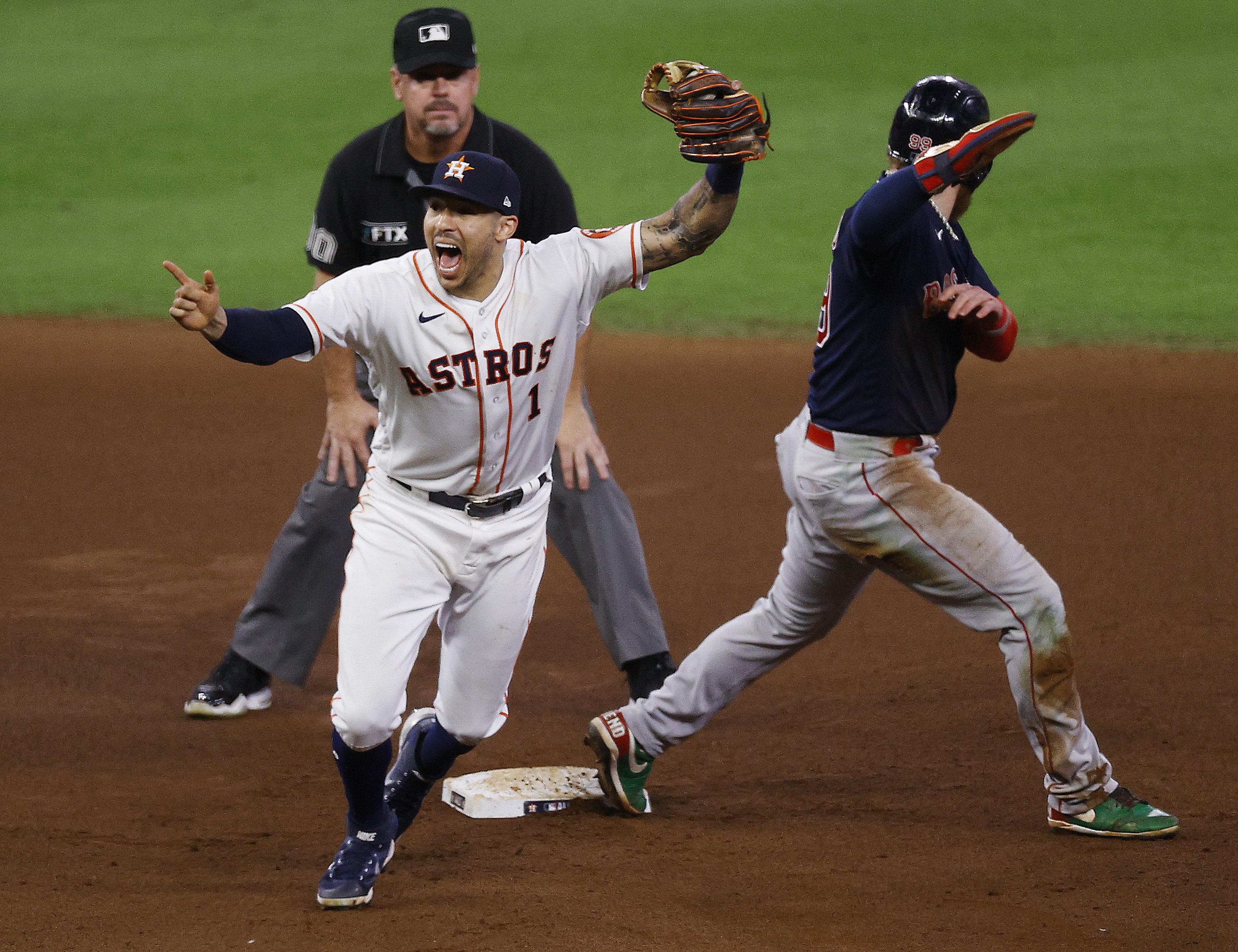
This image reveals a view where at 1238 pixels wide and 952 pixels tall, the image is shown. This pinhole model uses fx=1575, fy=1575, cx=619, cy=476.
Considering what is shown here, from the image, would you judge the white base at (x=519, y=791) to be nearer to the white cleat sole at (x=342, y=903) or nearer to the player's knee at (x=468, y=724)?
the player's knee at (x=468, y=724)

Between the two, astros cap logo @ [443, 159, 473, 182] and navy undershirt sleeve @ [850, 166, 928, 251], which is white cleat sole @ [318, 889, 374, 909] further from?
navy undershirt sleeve @ [850, 166, 928, 251]

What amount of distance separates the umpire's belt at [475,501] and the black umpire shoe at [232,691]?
1.56 meters

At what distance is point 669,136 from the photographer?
531 inches

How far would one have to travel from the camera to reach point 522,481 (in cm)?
369

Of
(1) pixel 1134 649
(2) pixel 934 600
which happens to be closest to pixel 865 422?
(2) pixel 934 600

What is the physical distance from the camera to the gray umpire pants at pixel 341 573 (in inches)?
185

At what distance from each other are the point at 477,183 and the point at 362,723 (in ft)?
3.98

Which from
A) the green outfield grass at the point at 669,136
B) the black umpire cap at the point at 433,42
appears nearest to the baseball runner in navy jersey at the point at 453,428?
the black umpire cap at the point at 433,42

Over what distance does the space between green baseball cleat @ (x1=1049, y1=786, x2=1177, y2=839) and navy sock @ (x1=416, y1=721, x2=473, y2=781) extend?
58.3 inches

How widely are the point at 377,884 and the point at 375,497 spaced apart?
90 centimetres

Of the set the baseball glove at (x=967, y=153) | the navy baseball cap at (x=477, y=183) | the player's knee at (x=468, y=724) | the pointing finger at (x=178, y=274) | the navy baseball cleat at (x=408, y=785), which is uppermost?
the baseball glove at (x=967, y=153)

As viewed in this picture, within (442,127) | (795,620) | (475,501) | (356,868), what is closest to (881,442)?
(795,620)

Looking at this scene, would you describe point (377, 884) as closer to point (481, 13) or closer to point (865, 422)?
point (865, 422)

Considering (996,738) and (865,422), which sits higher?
(865,422)
